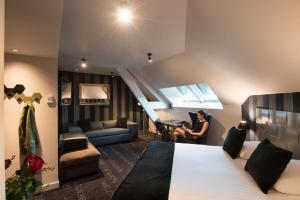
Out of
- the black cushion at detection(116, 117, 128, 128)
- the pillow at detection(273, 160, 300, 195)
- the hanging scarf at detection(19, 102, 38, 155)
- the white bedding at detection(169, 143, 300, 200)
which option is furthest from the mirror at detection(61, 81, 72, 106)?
the pillow at detection(273, 160, 300, 195)

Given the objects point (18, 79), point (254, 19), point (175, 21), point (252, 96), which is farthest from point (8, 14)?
point (252, 96)

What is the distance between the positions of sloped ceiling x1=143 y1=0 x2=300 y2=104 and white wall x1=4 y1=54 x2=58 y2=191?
229 centimetres

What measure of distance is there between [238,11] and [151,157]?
6.60 ft

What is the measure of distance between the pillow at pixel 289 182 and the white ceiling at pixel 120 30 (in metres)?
1.98

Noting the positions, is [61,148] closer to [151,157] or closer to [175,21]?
[151,157]

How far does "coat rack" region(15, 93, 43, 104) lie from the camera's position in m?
2.36

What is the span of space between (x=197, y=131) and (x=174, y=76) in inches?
62.9

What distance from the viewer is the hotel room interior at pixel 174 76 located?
4.66 feet

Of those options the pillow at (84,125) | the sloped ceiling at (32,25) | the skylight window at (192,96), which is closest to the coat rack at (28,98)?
the sloped ceiling at (32,25)

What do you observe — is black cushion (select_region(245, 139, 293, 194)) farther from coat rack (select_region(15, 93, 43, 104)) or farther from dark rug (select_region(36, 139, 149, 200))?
coat rack (select_region(15, 93, 43, 104))

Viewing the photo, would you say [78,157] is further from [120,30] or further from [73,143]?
[120,30]

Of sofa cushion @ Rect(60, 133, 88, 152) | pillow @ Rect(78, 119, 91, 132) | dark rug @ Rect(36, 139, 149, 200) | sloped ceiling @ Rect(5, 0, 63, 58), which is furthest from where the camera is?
pillow @ Rect(78, 119, 91, 132)

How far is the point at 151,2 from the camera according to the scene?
1.66 metres

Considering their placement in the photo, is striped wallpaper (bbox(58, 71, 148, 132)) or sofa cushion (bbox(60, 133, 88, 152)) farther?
striped wallpaper (bbox(58, 71, 148, 132))
